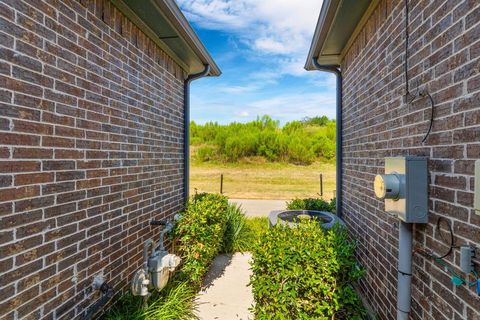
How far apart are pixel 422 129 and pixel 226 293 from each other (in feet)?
9.67

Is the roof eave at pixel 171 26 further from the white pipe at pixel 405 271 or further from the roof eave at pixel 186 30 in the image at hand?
the white pipe at pixel 405 271

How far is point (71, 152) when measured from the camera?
209 centimetres

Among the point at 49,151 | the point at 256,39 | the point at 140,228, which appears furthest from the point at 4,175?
the point at 256,39

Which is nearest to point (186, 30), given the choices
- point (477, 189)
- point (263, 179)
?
point (477, 189)

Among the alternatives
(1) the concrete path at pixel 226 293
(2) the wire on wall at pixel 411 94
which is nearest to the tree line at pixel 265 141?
(1) the concrete path at pixel 226 293

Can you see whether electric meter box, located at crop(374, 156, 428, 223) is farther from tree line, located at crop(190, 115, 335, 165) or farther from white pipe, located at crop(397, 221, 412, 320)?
tree line, located at crop(190, 115, 335, 165)

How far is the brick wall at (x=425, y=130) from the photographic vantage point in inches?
52.8

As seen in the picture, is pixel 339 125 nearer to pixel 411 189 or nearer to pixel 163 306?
pixel 411 189

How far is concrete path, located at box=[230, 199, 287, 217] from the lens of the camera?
8.48 meters

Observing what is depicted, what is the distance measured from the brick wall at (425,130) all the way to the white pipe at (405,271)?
50 mm

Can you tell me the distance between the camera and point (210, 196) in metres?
4.84

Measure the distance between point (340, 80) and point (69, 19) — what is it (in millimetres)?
3558

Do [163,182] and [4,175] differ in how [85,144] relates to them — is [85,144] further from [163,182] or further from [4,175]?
[163,182]

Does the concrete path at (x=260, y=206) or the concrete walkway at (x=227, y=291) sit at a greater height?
the concrete path at (x=260, y=206)
